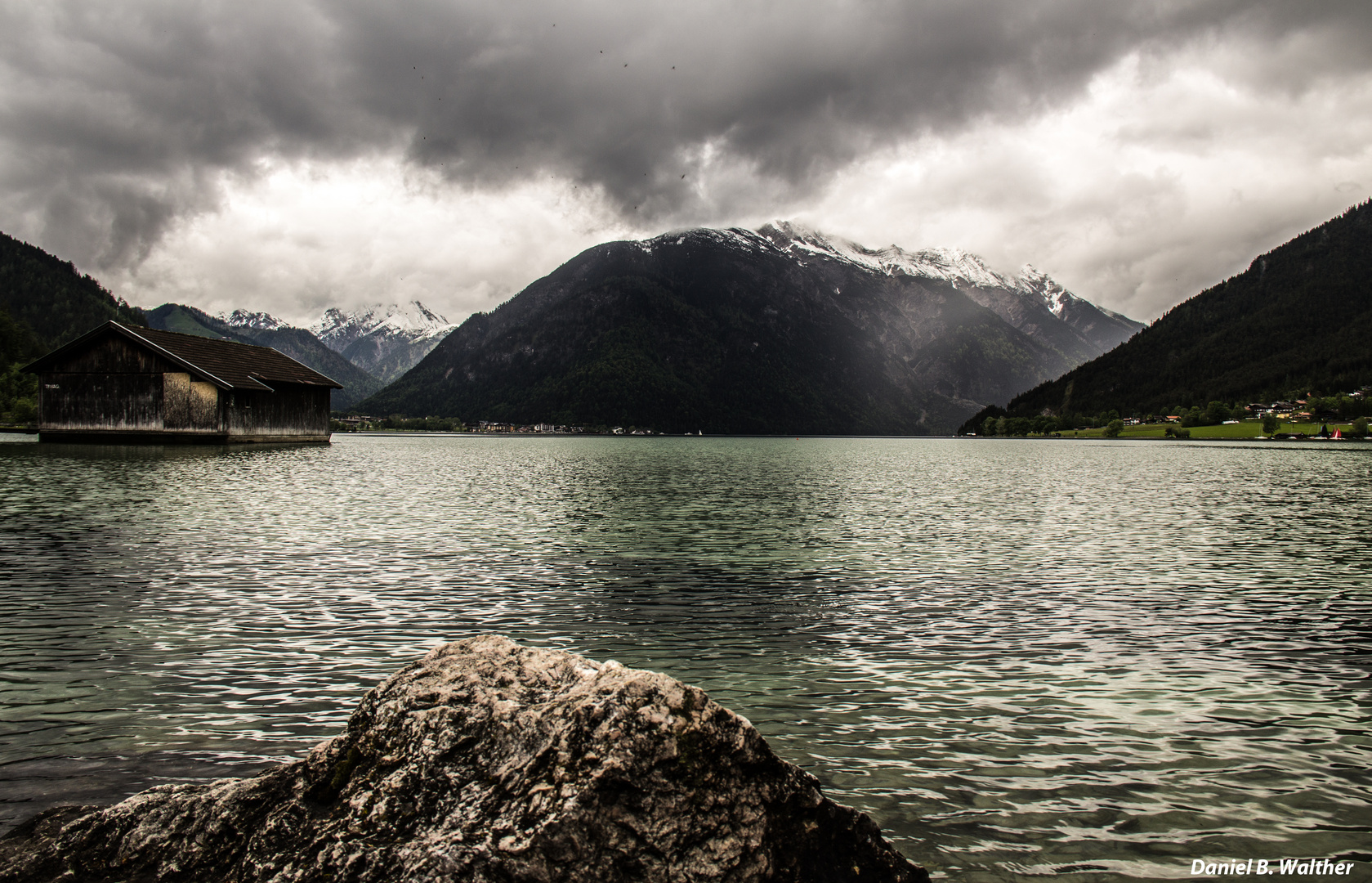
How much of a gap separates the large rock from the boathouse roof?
231 ft

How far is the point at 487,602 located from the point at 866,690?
741 centimetres

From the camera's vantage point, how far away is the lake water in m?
6.29

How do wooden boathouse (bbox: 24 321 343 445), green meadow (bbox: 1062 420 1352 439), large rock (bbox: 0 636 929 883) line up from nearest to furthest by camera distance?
1. large rock (bbox: 0 636 929 883)
2. wooden boathouse (bbox: 24 321 343 445)
3. green meadow (bbox: 1062 420 1352 439)

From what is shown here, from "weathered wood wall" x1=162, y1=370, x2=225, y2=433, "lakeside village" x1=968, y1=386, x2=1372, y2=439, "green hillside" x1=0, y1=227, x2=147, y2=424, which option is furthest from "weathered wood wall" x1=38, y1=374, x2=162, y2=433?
"lakeside village" x1=968, y1=386, x2=1372, y2=439

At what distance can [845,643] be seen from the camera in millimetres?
11508

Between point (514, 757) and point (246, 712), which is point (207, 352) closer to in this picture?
point (246, 712)

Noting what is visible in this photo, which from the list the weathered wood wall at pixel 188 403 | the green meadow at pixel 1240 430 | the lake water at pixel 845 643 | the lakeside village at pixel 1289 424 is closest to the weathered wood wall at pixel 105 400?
the weathered wood wall at pixel 188 403

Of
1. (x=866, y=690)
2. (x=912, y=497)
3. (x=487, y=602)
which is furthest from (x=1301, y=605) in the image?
(x=912, y=497)

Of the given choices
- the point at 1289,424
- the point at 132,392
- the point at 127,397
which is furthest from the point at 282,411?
the point at 1289,424

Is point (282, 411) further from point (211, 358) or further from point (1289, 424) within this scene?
point (1289, 424)

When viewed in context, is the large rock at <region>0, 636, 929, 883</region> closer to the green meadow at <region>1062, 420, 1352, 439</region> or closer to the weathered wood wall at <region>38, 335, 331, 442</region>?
the weathered wood wall at <region>38, 335, 331, 442</region>

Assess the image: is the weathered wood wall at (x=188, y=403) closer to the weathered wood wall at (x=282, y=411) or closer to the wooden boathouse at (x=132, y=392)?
the wooden boathouse at (x=132, y=392)

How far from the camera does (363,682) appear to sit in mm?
9094

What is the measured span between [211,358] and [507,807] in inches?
3080
